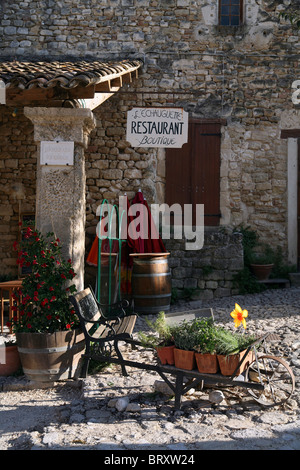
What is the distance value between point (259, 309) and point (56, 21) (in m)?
5.66

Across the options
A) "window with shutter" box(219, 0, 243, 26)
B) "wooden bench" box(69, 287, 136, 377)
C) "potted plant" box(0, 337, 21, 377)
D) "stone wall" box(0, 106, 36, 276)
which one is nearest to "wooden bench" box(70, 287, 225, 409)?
"wooden bench" box(69, 287, 136, 377)

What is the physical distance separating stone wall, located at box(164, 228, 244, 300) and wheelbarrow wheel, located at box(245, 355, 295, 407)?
325cm

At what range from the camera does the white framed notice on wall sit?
3.85 metres

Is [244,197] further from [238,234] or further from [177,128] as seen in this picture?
[177,128]

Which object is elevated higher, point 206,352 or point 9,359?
point 206,352

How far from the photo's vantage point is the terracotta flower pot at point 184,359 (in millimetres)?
2913

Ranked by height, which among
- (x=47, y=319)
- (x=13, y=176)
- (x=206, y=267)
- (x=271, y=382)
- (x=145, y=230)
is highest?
(x=13, y=176)

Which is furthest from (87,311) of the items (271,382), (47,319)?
(271,382)

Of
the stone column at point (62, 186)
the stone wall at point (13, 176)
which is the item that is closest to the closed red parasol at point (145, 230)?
the stone wall at point (13, 176)

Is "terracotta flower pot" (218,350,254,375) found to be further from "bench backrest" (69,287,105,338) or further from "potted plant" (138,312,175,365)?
"bench backrest" (69,287,105,338)

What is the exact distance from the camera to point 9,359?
370 cm

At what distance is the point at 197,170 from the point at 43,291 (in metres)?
4.19

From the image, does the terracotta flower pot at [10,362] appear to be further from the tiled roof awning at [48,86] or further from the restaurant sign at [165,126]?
the restaurant sign at [165,126]

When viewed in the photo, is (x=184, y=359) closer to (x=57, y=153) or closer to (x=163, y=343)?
(x=163, y=343)
